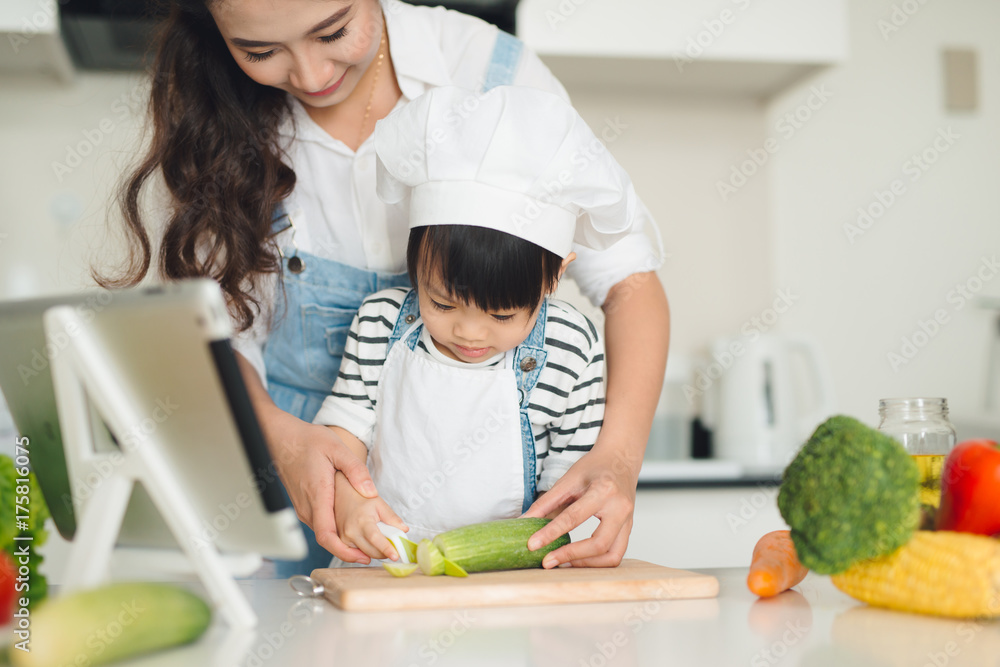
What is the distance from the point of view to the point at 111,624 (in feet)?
1.63

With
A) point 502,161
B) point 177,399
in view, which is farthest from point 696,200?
point 177,399

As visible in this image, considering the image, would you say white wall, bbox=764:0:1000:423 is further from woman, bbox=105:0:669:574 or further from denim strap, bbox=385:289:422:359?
denim strap, bbox=385:289:422:359

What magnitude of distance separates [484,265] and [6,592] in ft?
1.87

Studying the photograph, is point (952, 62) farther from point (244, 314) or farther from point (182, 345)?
point (182, 345)

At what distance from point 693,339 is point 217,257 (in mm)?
1618

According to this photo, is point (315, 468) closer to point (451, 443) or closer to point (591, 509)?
point (451, 443)

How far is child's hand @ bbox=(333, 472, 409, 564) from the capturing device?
0.88 metres

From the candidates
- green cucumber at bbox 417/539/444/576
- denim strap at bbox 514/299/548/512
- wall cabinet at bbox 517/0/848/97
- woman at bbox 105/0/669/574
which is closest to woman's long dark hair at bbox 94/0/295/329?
woman at bbox 105/0/669/574

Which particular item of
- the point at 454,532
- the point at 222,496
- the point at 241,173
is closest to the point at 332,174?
the point at 241,173

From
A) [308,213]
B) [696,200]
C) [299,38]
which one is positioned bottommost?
[308,213]

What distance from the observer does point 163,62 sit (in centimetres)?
113

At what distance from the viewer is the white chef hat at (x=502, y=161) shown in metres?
0.91

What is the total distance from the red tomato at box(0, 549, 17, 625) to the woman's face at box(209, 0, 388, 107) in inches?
24.9

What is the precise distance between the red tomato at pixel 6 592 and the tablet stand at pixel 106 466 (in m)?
0.09
